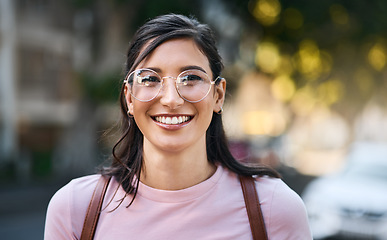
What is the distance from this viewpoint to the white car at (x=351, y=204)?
23.8 feet

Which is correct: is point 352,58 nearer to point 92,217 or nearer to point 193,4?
point 193,4

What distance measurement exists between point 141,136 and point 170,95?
1.41 feet

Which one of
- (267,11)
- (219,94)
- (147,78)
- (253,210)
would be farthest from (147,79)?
(267,11)

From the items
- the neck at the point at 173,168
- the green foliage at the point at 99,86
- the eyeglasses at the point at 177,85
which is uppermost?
the eyeglasses at the point at 177,85

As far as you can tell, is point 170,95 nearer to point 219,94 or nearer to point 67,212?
point 219,94

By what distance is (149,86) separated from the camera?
2.01 metres

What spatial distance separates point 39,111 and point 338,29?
1294 cm

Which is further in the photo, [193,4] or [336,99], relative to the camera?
[336,99]

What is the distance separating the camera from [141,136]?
7.66 feet

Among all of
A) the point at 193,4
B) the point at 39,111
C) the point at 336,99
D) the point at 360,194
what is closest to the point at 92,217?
the point at 360,194

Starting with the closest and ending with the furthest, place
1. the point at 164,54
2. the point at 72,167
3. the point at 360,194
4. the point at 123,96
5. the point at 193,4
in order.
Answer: the point at 164,54 < the point at 123,96 < the point at 360,194 < the point at 193,4 < the point at 72,167

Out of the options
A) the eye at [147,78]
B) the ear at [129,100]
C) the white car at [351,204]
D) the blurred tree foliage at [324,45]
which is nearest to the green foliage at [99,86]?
the blurred tree foliage at [324,45]

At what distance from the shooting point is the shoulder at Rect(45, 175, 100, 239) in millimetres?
2021

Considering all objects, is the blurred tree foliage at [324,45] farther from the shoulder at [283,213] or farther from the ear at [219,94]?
the shoulder at [283,213]
